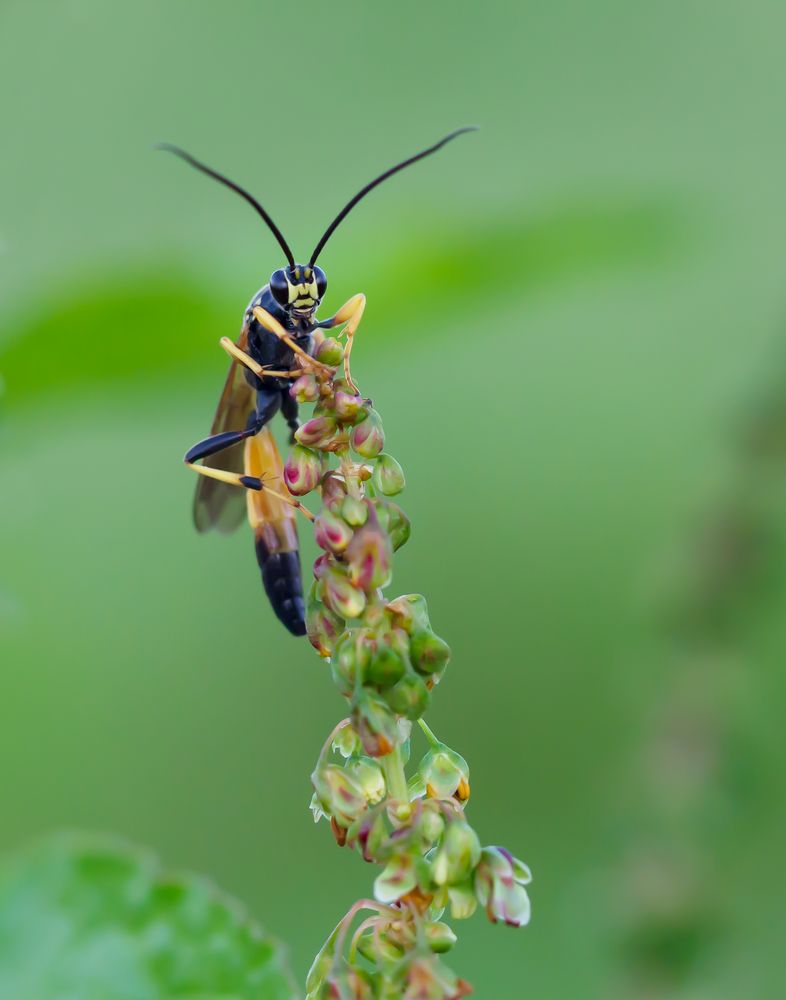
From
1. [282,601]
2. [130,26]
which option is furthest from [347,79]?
[282,601]

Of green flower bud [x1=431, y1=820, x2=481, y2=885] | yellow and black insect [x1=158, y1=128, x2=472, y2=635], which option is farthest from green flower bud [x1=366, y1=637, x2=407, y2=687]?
yellow and black insect [x1=158, y1=128, x2=472, y2=635]

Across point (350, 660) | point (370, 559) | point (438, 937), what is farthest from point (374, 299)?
point (438, 937)

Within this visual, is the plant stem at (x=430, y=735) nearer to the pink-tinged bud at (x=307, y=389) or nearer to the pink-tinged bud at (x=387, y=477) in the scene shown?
the pink-tinged bud at (x=387, y=477)

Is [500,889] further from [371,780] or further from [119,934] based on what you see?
[119,934]

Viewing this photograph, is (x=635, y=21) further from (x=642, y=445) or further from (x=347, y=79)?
(x=642, y=445)

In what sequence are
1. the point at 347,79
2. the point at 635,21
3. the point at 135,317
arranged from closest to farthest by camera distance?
the point at 135,317 → the point at 347,79 → the point at 635,21

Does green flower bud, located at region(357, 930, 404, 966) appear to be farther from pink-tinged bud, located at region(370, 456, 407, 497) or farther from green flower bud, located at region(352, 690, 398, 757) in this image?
pink-tinged bud, located at region(370, 456, 407, 497)
